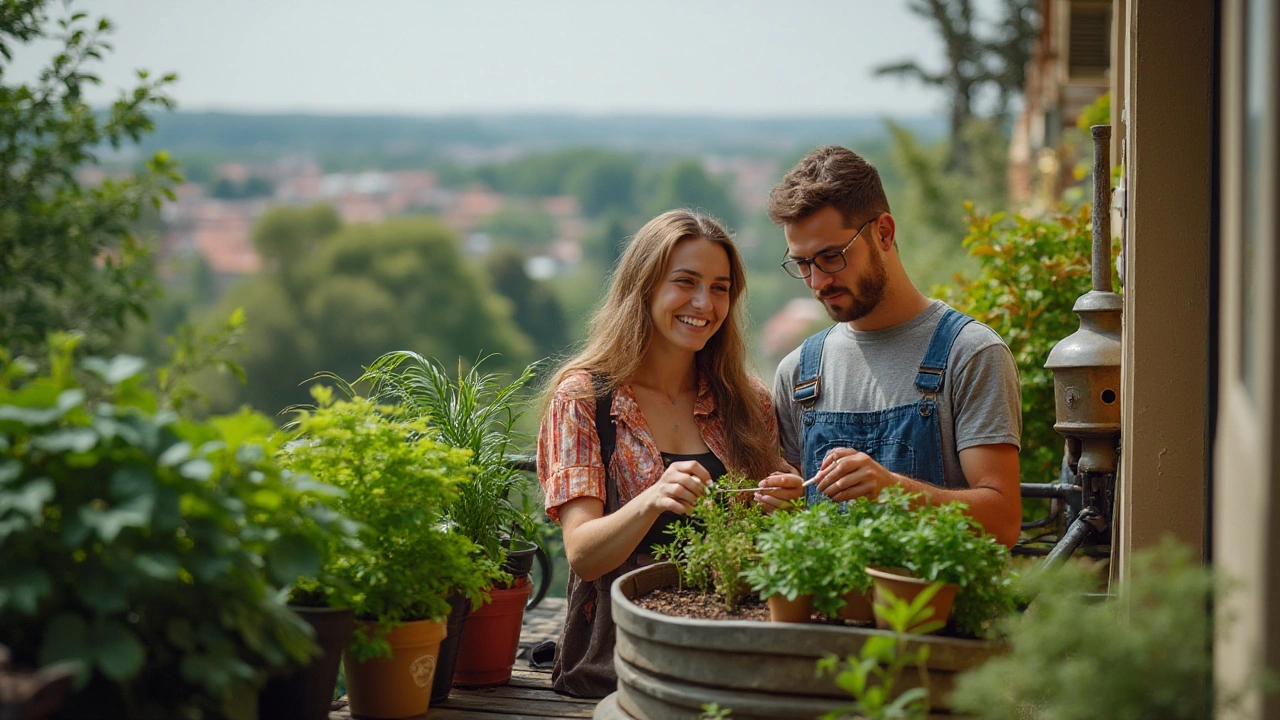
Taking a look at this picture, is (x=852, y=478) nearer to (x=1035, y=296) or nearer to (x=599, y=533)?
(x=599, y=533)

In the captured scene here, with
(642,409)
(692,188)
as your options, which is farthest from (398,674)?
(692,188)

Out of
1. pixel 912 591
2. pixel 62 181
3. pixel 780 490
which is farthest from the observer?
pixel 62 181

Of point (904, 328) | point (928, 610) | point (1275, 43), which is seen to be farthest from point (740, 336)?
point (1275, 43)

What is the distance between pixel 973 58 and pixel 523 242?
70.5 meters

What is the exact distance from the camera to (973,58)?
22453 millimetres

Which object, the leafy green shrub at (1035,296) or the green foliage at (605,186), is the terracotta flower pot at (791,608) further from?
the green foliage at (605,186)

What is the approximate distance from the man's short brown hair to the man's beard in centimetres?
14

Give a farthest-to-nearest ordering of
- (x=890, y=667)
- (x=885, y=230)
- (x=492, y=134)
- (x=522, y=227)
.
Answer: (x=492, y=134) < (x=522, y=227) < (x=885, y=230) < (x=890, y=667)

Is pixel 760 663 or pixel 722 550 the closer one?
pixel 760 663

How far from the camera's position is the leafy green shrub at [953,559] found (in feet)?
6.56

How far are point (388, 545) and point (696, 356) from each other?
48.9 inches

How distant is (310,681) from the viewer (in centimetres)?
217

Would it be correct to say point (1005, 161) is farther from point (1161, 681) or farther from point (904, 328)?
point (1161, 681)

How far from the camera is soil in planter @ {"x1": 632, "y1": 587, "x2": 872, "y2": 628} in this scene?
7.14 ft
